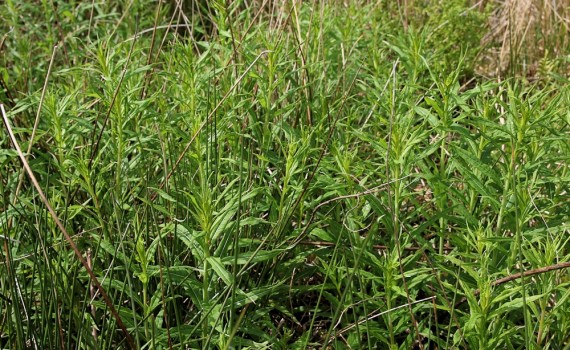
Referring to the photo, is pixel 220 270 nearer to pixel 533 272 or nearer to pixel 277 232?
pixel 277 232

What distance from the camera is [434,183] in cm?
234

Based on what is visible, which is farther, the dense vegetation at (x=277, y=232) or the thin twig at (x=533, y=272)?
the dense vegetation at (x=277, y=232)

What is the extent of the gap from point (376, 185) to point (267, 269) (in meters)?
0.40

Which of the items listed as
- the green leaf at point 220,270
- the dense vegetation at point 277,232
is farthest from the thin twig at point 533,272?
the green leaf at point 220,270

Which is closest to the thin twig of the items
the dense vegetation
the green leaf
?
the dense vegetation

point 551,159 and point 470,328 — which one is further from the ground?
point 551,159

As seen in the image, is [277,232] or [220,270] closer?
[220,270]

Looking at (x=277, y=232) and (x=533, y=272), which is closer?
(x=533, y=272)

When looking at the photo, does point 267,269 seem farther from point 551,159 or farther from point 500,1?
point 500,1

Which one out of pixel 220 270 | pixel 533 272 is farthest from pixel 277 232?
pixel 533 272

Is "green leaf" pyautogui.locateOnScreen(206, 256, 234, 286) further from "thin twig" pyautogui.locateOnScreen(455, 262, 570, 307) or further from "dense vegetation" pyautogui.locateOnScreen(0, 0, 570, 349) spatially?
"thin twig" pyautogui.locateOnScreen(455, 262, 570, 307)

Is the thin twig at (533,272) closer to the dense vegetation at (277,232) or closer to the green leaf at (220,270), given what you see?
the dense vegetation at (277,232)

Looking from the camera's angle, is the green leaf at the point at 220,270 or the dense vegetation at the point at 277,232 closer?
the green leaf at the point at 220,270

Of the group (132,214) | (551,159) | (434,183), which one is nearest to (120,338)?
(132,214)
